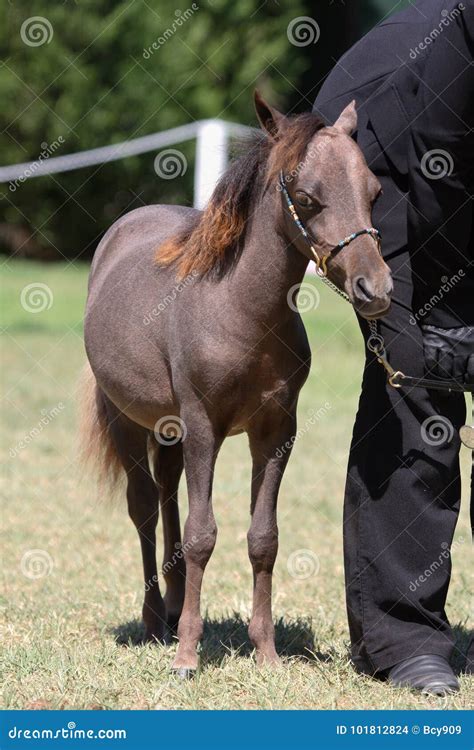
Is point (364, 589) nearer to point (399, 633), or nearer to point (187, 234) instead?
point (399, 633)

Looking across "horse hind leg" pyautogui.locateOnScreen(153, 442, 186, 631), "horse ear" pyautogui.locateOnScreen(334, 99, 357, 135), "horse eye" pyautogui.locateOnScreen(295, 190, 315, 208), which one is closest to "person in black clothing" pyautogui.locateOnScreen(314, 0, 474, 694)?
"horse ear" pyautogui.locateOnScreen(334, 99, 357, 135)

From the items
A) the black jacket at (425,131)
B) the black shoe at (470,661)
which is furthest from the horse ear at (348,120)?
the black shoe at (470,661)

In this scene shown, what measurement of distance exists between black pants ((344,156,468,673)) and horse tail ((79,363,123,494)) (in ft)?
4.46

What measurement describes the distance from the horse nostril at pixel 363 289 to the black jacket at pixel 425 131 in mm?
435

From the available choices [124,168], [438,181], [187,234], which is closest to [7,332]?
[124,168]

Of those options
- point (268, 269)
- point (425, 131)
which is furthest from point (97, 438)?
point (425, 131)

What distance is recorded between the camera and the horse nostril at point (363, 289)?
340 centimetres

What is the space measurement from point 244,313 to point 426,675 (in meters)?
1.33

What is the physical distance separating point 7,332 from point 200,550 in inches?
365

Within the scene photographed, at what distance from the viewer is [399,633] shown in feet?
13.0

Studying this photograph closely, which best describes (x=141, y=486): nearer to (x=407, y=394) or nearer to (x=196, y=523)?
(x=196, y=523)

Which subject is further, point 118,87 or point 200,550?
point 118,87

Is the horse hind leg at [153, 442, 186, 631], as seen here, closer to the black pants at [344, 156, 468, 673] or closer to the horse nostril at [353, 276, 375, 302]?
the black pants at [344, 156, 468, 673]

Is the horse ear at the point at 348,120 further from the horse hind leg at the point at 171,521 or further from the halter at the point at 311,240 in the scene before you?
the horse hind leg at the point at 171,521
